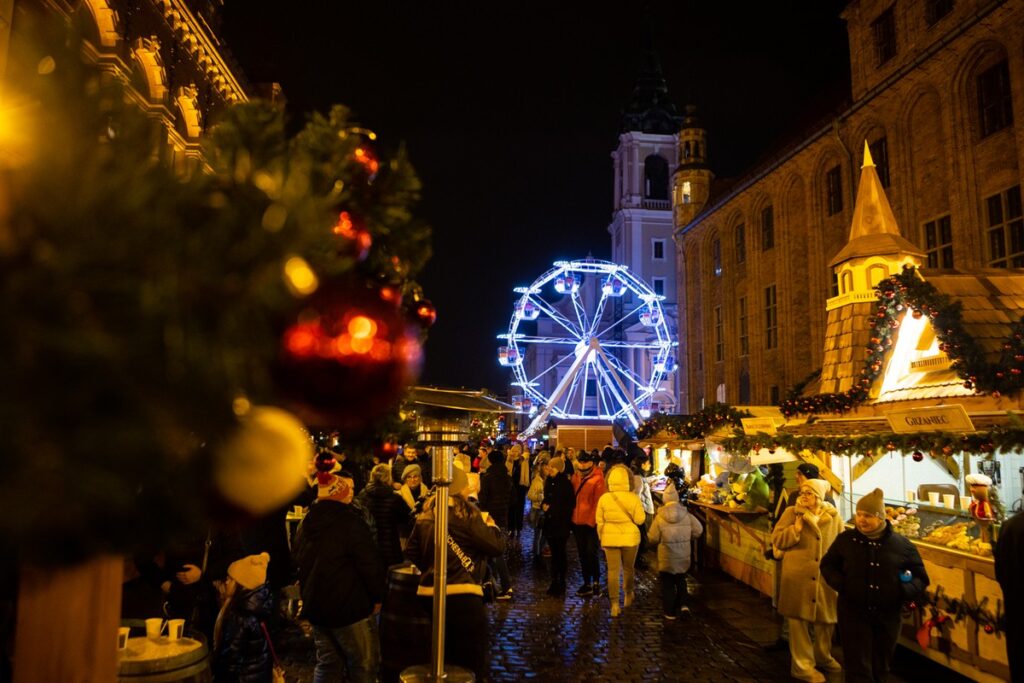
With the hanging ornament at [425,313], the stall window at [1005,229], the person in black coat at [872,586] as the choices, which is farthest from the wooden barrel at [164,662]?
the stall window at [1005,229]

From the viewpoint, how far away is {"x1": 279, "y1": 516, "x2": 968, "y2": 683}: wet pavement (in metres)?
6.60

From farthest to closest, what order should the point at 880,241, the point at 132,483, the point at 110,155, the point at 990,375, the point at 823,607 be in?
the point at 880,241
the point at 990,375
the point at 823,607
the point at 110,155
the point at 132,483

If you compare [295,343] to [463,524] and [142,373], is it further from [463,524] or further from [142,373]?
[463,524]

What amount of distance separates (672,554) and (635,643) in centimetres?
136

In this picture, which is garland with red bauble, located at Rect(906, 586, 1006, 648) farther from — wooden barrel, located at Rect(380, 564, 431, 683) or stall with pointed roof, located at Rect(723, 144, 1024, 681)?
wooden barrel, located at Rect(380, 564, 431, 683)

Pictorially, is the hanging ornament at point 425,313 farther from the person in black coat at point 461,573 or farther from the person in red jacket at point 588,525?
the person in red jacket at point 588,525

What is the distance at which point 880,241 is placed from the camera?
50.6ft

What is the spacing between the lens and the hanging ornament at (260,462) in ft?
3.19

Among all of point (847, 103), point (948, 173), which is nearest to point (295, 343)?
point (948, 173)

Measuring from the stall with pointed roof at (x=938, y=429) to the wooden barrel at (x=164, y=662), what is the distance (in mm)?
6228

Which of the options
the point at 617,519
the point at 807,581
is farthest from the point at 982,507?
the point at 617,519

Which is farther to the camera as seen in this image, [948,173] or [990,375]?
[948,173]

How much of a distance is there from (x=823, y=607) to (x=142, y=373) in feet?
23.7

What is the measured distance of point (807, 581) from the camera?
6578 millimetres
